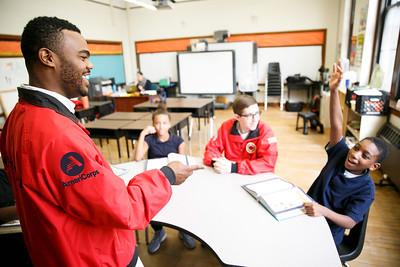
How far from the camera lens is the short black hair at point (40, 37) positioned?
28.2 inches

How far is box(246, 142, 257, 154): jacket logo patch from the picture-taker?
6.04ft

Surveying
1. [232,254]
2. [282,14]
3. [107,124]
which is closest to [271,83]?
[282,14]

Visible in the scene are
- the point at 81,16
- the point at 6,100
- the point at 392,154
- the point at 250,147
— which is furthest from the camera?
the point at 81,16

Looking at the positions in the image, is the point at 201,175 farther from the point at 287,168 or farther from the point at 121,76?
the point at 121,76

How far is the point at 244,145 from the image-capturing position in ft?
6.12

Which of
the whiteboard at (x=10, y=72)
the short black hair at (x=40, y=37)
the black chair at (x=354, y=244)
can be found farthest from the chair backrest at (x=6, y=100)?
the black chair at (x=354, y=244)

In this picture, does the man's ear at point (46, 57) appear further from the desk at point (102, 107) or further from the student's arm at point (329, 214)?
the desk at point (102, 107)

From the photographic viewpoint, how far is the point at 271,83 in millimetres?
7117

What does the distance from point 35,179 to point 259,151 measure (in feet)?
4.52

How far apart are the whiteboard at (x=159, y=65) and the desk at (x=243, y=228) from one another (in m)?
6.91

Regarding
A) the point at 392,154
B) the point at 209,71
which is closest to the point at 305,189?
the point at 392,154

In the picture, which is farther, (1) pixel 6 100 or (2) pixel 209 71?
(2) pixel 209 71

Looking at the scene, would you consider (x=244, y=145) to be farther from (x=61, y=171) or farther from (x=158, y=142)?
(x=61, y=171)

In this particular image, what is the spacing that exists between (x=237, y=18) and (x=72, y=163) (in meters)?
7.39
